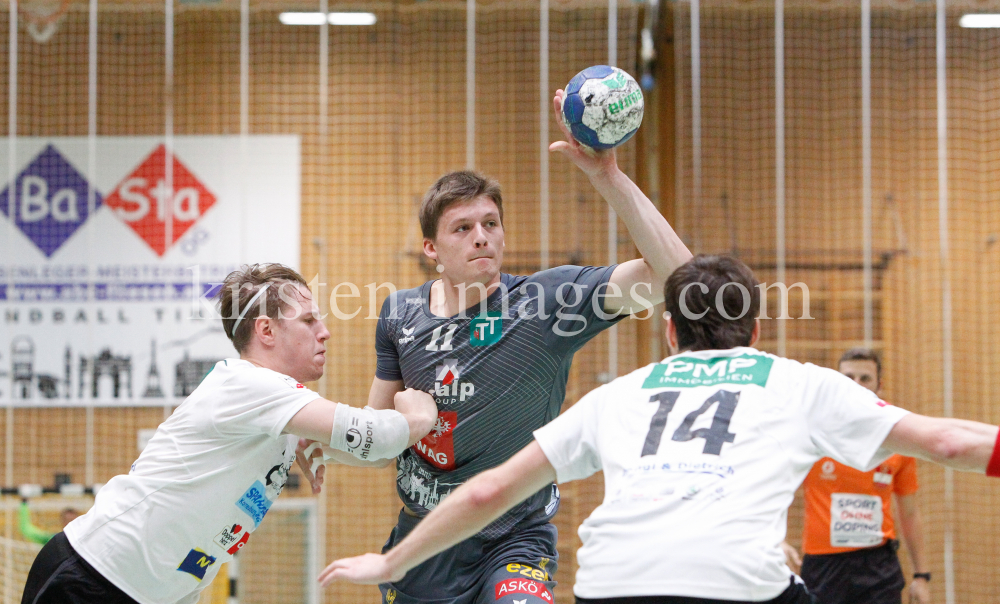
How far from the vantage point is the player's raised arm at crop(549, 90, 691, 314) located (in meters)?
2.67

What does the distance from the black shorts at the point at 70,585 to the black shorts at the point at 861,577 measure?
12.0 feet

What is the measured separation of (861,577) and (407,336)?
3.06m

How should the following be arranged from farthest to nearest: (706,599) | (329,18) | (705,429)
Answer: (329,18) → (705,429) → (706,599)

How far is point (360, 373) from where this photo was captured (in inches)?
296

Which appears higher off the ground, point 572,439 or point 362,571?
point 572,439

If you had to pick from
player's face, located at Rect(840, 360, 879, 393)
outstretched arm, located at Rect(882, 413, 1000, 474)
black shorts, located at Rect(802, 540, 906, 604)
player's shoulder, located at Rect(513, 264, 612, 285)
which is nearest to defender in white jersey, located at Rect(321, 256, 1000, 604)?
outstretched arm, located at Rect(882, 413, 1000, 474)

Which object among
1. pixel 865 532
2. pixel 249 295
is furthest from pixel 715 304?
pixel 865 532

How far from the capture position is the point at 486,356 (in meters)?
→ 2.96

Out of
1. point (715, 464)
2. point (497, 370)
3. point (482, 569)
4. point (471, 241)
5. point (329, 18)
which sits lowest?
point (482, 569)

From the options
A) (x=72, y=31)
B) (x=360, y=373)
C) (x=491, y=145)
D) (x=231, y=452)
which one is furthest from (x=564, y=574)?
(x=72, y=31)

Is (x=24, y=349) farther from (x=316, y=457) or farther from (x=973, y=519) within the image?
(x=973, y=519)

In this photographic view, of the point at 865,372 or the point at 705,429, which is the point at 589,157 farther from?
the point at 865,372

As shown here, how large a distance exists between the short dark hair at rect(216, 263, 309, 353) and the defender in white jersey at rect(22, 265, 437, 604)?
20 cm

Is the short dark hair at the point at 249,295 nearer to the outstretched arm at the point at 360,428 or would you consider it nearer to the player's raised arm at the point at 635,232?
the outstretched arm at the point at 360,428
